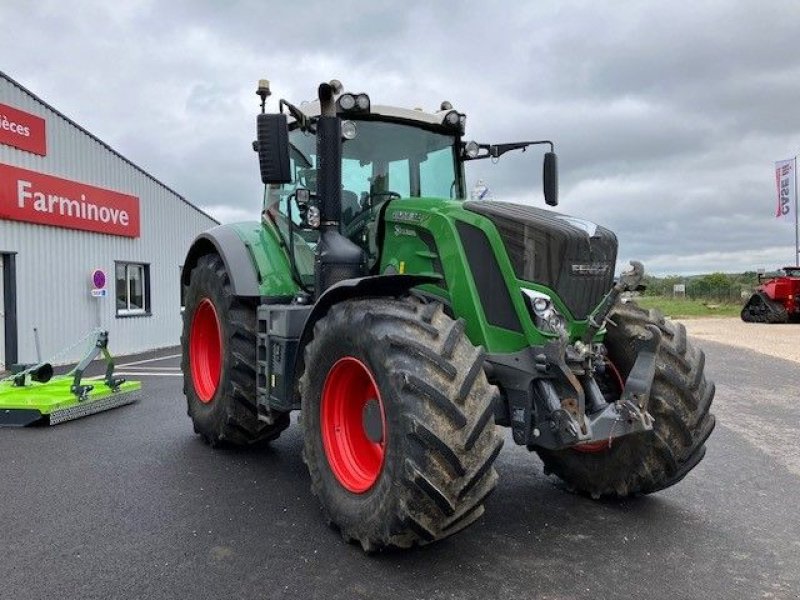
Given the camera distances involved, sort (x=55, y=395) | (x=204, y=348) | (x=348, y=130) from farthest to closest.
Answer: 1. (x=55, y=395)
2. (x=204, y=348)
3. (x=348, y=130)

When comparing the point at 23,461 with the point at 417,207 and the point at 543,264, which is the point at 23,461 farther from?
the point at 543,264

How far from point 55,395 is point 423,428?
18.7 feet

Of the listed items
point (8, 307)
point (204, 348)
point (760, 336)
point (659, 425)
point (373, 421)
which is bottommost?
point (760, 336)

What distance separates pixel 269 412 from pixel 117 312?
12.6 metres

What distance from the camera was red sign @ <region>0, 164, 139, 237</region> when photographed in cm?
1232

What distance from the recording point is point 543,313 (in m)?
3.38

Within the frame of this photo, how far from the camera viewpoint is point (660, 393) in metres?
3.66

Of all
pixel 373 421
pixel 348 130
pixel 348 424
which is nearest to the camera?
pixel 373 421

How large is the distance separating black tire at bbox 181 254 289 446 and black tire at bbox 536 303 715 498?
2.49 m

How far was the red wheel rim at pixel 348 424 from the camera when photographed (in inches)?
142

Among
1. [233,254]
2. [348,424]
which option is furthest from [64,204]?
[348,424]

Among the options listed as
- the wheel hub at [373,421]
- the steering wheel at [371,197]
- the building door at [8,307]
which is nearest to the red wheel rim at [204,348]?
the steering wheel at [371,197]

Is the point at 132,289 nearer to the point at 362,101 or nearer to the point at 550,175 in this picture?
the point at 362,101

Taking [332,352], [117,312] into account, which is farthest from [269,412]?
[117,312]
